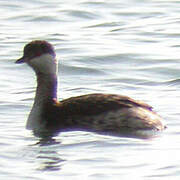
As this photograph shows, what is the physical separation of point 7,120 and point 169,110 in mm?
2394

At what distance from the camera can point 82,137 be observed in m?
14.2

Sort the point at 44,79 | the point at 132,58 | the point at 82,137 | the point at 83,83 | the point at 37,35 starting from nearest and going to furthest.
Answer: the point at 82,137, the point at 44,79, the point at 83,83, the point at 132,58, the point at 37,35

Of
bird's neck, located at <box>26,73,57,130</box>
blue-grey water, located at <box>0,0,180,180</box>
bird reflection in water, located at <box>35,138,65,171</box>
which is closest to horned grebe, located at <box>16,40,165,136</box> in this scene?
bird's neck, located at <box>26,73,57,130</box>

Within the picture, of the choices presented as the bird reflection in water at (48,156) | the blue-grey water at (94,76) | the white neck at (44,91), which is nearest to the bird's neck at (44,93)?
the white neck at (44,91)

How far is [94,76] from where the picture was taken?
1916 centimetres

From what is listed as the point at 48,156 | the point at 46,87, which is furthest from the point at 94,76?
the point at 48,156

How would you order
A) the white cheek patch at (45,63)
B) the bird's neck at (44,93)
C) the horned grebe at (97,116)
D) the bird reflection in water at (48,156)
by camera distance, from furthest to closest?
the white cheek patch at (45,63) < the bird's neck at (44,93) < the horned grebe at (97,116) < the bird reflection in water at (48,156)

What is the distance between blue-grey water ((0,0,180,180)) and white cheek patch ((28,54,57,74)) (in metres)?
0.82

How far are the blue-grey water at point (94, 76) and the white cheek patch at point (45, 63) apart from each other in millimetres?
818

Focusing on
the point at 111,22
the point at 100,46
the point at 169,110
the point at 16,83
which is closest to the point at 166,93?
the point at 169,110

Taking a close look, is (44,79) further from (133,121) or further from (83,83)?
(83,83)

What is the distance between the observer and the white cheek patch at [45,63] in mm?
15180

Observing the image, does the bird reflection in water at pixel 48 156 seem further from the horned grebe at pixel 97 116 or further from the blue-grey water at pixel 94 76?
the horned grebe at pixel 97 116

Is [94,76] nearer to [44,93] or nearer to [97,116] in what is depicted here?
[44,93]
